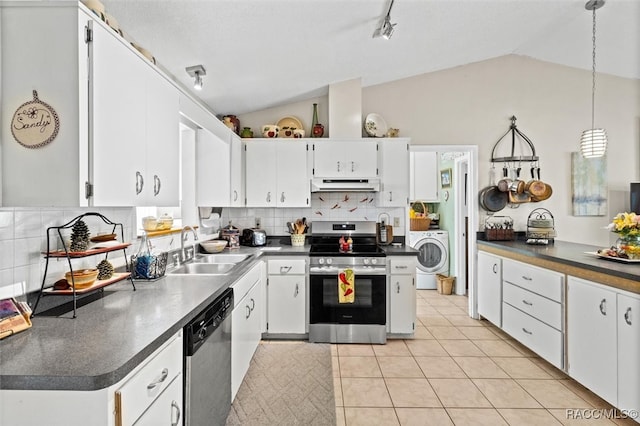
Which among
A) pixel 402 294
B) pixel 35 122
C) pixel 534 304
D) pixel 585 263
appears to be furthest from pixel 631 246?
pixel 35 122

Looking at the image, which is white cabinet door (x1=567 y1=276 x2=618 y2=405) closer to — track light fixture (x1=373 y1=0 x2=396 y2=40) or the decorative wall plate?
track light fixture (x1=373 y1=0 x2=396 y2=40)

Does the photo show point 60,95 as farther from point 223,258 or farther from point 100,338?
point 223,258

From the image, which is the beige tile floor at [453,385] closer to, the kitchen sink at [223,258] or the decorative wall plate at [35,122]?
the kitchen sink at [223,258]

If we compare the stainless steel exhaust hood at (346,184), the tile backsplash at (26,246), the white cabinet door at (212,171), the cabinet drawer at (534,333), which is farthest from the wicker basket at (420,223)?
the tile backsplash at (26,246)

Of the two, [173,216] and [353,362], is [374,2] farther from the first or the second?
[353,362]

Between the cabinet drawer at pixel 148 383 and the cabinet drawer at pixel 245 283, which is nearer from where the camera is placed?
the cabinet drawer at pixel 148 383

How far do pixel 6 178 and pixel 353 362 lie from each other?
104 inches

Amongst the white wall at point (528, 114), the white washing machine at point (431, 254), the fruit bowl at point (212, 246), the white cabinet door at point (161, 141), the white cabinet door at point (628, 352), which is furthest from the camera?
the white washing machine at point (431, 254)

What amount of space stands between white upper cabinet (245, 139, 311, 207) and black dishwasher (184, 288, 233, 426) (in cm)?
175

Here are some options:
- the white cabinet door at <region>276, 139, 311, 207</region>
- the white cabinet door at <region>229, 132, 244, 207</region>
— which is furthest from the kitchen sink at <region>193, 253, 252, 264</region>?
the white cabinet door at <region>276, 139, 311, 207</region>

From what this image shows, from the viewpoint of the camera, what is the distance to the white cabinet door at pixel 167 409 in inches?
43.6

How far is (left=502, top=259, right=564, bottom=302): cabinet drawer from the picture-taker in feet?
8.58

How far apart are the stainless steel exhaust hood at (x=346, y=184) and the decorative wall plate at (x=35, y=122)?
258 centimetres

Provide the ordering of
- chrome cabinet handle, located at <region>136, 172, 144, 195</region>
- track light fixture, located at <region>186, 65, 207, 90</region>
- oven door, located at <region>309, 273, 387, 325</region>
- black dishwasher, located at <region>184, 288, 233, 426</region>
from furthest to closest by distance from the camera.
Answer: oven door, located at <region>309, 273, 387, 325</region>, track light fixture, located at <region>186, 65, 207, 90</region>, chrome cabinet handle, located at <region>136, 172, 144, 195</region>, black dishwasher, located at <region>184, 288, 233, 426</region>
